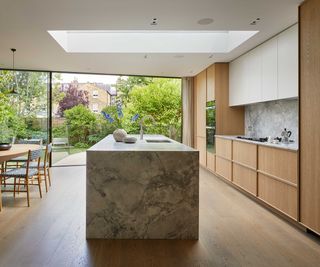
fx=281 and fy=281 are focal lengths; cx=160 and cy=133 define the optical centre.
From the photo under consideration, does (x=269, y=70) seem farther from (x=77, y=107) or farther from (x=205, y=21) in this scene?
(x=77, y=107)

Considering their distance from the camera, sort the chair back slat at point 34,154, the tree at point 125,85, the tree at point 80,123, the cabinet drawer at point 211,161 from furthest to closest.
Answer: the tree at point 125,85, the tree at point 80,123, the cabinet drawer at point 211,161, the chair back slat at point 34,154

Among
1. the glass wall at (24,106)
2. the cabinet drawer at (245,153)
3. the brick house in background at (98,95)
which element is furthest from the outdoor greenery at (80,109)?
the cabinet drawer at (245,153)

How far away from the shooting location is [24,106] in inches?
278

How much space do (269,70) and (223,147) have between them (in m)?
1.84

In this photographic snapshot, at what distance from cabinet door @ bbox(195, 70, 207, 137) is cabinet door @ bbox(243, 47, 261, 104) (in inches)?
69.8

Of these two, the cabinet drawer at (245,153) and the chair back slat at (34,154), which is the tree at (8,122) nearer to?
the chair back slat at (34,154)

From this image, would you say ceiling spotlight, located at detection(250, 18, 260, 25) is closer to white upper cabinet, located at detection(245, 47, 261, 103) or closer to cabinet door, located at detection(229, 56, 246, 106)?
white upper cabinet, located at detection(245, 47, 261, 103)

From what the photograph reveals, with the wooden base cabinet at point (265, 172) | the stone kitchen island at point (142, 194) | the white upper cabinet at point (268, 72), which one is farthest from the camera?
the white upper cabinet at point (268, 72)

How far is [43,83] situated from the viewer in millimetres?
7188

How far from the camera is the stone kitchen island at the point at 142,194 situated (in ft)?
9.20

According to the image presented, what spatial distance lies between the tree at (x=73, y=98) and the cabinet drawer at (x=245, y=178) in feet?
14.6

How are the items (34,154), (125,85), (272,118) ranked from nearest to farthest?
(34,154) → (272,118) → (125,85)

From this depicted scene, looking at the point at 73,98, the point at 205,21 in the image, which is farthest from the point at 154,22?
the point at 73,98

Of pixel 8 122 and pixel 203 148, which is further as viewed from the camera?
pixel 203 148
